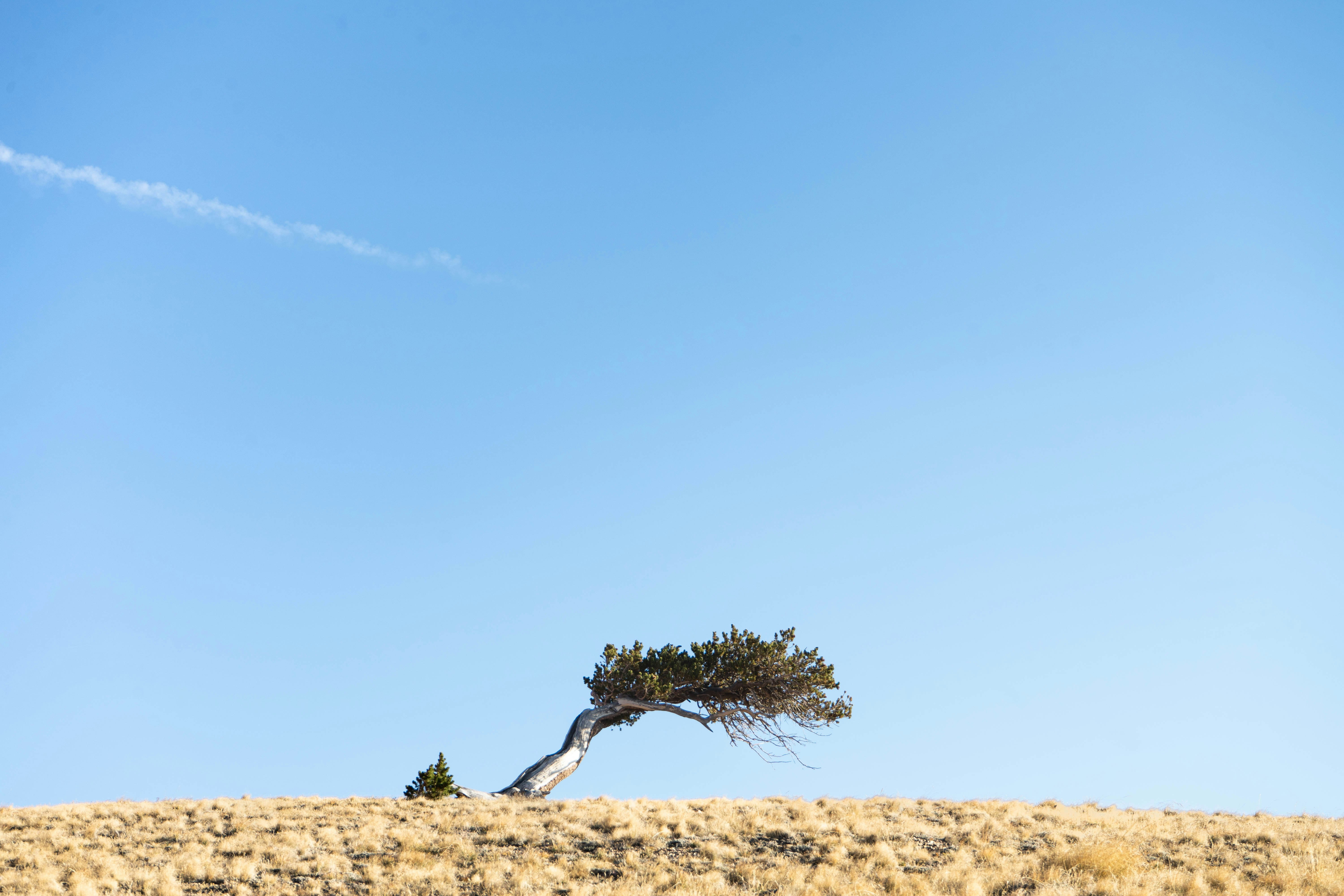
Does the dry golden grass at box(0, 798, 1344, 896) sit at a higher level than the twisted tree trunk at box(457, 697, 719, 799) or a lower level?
lower

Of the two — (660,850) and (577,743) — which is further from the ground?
(577,743)

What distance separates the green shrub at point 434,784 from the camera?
2505 centimetres

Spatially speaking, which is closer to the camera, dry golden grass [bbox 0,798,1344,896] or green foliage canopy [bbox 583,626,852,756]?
dry golden grass [bbox 0,798,1344,896]

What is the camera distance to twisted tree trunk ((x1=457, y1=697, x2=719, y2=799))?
94.2ft

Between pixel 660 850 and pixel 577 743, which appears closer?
pixel 660 850

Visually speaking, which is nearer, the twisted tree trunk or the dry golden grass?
the dry golden grass

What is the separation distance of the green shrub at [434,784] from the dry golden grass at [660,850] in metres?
1.89

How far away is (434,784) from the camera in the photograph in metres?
25.3

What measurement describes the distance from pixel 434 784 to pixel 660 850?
969 centimetres

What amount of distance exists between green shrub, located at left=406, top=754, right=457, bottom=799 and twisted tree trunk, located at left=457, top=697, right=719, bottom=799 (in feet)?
5.18

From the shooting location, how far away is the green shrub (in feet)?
82.2

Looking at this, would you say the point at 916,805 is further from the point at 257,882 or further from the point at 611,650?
the point at 257,882

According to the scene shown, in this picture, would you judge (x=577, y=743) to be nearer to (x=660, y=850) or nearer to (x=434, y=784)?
(x=434, y=784)

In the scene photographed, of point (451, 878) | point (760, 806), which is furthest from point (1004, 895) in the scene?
point (451, 878)
